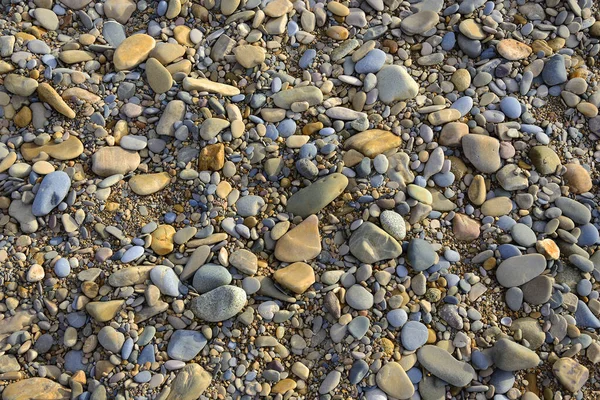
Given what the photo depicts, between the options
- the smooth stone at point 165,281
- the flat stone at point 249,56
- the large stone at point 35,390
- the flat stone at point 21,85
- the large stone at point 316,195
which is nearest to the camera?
the large stone at point 35,390

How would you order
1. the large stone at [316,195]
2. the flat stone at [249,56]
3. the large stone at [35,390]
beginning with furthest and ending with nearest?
the flat stone at [249,56]
the large stone at [316,195]
the large stone at [35,390]

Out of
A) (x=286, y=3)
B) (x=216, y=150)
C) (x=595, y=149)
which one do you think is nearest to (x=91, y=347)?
(x=216, y=150)

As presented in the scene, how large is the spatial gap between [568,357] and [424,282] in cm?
46

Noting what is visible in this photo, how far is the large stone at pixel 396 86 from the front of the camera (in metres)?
2.05

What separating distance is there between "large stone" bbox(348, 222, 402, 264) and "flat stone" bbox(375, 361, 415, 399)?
32cm

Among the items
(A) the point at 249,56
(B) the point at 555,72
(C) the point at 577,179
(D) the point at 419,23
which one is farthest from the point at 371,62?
(C) the point at 577,179

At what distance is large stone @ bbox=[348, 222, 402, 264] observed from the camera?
5.97ft

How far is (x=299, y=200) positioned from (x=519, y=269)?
695 millimetres

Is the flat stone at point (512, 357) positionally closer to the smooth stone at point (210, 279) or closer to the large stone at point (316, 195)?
the large stone at point (316, 195)

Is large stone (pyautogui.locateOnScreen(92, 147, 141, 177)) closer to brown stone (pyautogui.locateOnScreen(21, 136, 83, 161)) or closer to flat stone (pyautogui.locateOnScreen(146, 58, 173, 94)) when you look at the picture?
brown stone (pyautogui.locateOnScreen(21, 136, 83, 161))

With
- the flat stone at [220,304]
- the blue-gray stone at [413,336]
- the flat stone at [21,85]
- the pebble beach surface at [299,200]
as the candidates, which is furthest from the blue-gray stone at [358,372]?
the flat stone at [21,85]

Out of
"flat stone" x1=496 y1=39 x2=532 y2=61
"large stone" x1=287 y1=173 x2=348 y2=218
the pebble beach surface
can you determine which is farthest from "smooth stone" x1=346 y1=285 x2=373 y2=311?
"flat stone" x1=496 y1=39 x2=532 y2=61

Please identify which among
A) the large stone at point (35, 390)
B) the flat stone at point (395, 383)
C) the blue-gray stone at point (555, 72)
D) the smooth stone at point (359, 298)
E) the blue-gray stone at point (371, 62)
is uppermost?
the blue-gray stone at point (555, 72)

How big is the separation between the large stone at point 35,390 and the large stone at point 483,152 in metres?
1.40
